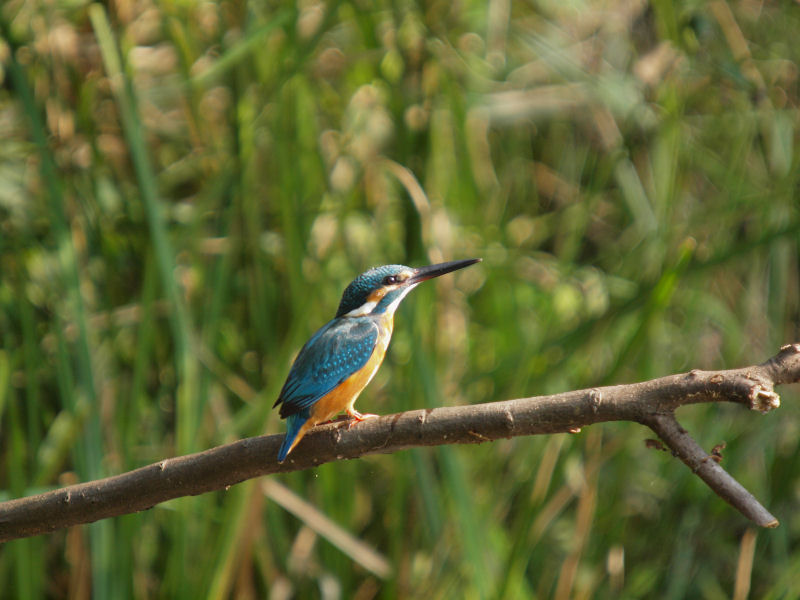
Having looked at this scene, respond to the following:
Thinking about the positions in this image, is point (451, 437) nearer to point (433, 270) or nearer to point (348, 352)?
point (348, 352)

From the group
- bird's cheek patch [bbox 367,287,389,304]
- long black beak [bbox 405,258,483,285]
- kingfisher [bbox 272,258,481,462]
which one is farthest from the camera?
bird's cheek patch [bbox 367,287,389,304]

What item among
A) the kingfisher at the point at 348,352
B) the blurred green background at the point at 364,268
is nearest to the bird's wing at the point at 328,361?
the kingfisher at the point at 348,352

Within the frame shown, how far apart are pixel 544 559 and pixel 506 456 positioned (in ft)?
1.13

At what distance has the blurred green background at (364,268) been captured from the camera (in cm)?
230

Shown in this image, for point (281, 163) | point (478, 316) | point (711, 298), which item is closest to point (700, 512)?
point (711, 298)

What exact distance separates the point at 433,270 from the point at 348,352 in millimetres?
339

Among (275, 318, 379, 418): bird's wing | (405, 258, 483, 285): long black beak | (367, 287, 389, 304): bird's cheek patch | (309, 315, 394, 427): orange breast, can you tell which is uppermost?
(405, 258, 483, 285): long black beak

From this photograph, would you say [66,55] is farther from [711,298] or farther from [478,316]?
[711,298]

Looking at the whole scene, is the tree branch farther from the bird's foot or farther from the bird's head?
the bird's head

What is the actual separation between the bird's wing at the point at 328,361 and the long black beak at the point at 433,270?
20cm

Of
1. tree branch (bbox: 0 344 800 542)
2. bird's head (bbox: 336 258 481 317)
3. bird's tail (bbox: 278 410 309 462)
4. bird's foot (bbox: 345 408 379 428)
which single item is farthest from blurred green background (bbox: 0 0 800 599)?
tree branch (bbox: 0 344 800 542)

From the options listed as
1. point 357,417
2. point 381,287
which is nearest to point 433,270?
point 381,287

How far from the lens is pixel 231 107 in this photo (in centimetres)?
287

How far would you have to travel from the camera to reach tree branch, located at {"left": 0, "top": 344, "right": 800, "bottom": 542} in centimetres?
107
